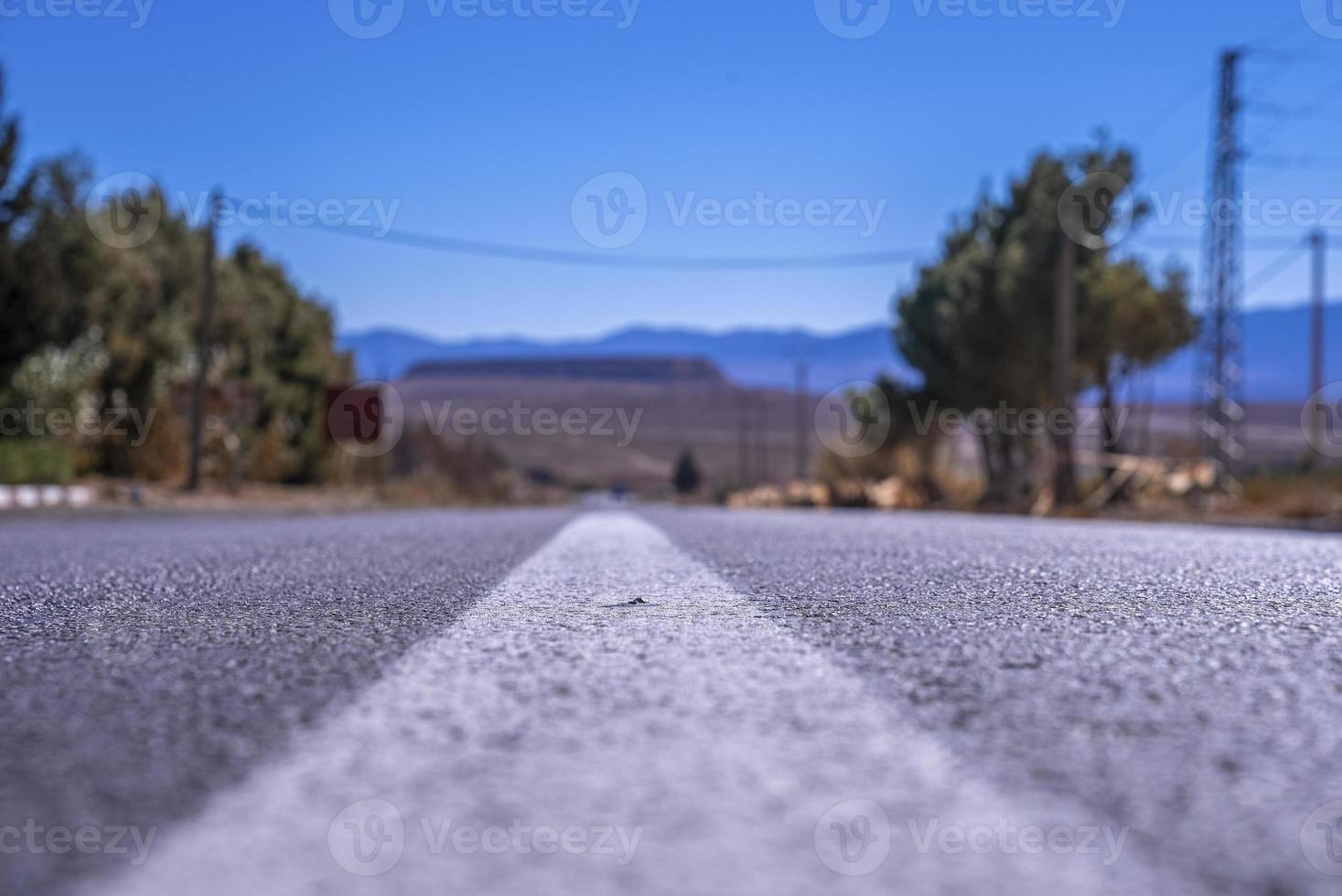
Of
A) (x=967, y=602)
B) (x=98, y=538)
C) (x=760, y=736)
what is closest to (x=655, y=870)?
(x=760, y=736)

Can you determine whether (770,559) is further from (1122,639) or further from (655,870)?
(655,870)

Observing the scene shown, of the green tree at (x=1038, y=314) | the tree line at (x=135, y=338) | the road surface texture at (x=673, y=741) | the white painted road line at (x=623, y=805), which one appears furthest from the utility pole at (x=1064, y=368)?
the white painted road line at (x=623, y=805)

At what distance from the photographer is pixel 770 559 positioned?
7.96 m

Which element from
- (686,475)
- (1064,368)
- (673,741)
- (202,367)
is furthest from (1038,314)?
(686,475)

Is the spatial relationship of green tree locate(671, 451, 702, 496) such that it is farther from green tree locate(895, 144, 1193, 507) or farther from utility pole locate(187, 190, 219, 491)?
utility pole locate(187, 190, 219, 491)

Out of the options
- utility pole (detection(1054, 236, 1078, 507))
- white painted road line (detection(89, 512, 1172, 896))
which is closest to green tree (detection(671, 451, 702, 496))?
utility pole (detection(1054, 236, 1078, 507))

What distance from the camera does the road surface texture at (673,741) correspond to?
80.4 inches

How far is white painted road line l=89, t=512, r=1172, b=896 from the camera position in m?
1.98

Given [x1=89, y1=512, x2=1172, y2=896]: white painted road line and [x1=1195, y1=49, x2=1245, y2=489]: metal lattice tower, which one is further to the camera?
[x1=1195, y1=49, x2=1245, y2=489]: metal lattice tower

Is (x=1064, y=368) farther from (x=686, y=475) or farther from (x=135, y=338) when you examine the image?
(x=686, y=475)

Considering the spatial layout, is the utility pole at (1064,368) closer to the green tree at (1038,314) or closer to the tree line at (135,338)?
the green tree at (1038,314)

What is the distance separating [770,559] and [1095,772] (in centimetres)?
540

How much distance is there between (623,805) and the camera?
2311 mm

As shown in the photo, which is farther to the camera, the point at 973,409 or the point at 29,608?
the point at 973,409
